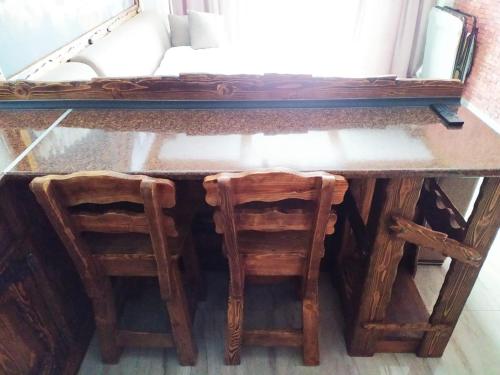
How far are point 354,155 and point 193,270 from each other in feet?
2.91

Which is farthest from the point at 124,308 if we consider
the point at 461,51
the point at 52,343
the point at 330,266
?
the point at 461,51

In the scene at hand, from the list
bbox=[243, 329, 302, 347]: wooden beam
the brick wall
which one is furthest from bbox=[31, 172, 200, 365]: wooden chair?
the brick wall

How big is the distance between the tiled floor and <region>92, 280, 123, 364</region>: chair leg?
6 centimetres

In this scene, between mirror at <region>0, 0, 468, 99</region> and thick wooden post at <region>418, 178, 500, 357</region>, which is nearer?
thick wooden post at <region>418, 178, 500, 357</region>

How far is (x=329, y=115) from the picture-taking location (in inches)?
49.9

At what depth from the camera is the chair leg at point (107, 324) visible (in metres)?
1.26

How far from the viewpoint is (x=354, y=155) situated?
40.4 inches

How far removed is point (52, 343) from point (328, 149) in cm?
118

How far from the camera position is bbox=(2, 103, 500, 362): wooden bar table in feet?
3.26

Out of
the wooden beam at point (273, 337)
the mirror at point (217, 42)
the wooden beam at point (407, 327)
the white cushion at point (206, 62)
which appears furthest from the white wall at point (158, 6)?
the wooden beam at point (407, 327)

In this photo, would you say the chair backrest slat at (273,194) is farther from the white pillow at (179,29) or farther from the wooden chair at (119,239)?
the white pillow at (179,29)

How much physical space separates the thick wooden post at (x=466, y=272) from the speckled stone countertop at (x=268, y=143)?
0.14 meters

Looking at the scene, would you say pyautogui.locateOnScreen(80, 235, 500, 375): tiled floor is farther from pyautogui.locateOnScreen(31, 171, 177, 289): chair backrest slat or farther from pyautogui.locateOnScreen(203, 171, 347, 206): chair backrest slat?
pyautogui.locateOnScreen(203, 171, 347, 206): chair backrest slat

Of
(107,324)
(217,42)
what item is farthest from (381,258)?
(217,42)
